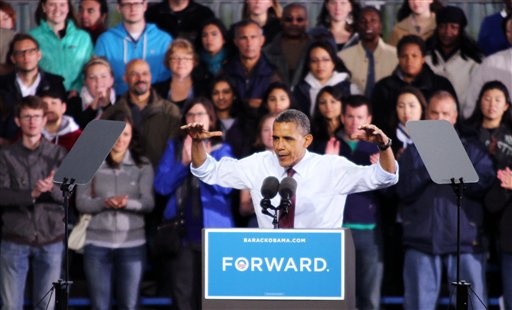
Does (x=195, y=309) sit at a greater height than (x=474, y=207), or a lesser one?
lesser

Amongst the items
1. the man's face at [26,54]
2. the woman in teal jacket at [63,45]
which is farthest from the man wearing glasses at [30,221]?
the woman in teal jacket at [63,45]

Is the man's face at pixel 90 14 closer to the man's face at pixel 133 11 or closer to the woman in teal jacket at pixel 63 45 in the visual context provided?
the woman in teal jacket at pixel 63 45

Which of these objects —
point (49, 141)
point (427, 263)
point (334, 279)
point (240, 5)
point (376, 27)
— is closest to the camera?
point (334, 279)

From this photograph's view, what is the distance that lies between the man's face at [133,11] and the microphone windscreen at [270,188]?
4439 mm

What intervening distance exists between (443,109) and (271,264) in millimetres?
3782

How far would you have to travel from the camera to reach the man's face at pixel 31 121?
9172 mm

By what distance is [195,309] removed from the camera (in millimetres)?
8797

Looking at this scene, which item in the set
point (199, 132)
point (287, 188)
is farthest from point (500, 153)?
point (287, 188)

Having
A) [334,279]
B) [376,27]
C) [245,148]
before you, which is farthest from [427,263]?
[334,279]

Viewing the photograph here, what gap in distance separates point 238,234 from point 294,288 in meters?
0.41

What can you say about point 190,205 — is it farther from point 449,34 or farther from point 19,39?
point 449,34

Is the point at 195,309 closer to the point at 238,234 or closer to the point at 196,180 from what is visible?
the point at 196,180

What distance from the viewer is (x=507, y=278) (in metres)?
8.76

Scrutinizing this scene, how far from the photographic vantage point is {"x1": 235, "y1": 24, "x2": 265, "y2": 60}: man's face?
9805 millimetres
